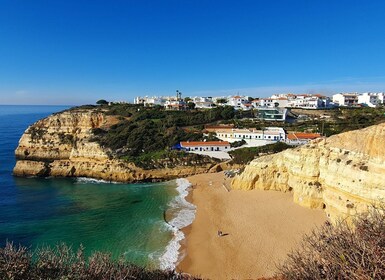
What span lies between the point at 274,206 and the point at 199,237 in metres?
6.43

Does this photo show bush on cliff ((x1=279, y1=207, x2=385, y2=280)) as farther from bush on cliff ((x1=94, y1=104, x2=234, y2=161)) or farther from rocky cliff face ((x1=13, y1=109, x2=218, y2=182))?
bush on cliff ((x1=94, y1=104, x2=234, y2=161))

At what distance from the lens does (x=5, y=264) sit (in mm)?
5816

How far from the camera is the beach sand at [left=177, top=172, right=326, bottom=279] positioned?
47.0ft

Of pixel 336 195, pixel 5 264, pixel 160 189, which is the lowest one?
pixel 160 189

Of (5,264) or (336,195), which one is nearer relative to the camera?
(5,264)

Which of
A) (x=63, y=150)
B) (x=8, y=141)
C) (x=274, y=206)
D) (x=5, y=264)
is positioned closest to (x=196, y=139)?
(x=63, y=150)

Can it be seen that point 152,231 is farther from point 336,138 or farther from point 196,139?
point 196,139

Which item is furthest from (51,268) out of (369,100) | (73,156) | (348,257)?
(369,100)

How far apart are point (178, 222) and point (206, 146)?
19.5m

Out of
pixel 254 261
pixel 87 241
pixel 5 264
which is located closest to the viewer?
pixel 5 264

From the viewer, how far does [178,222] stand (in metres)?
20.3

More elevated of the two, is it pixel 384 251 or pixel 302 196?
pixel 384 251

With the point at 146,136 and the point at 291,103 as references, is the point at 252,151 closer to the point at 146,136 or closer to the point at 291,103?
the point at 146,136

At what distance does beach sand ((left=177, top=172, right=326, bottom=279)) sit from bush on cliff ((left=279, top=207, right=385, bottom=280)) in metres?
6.72
